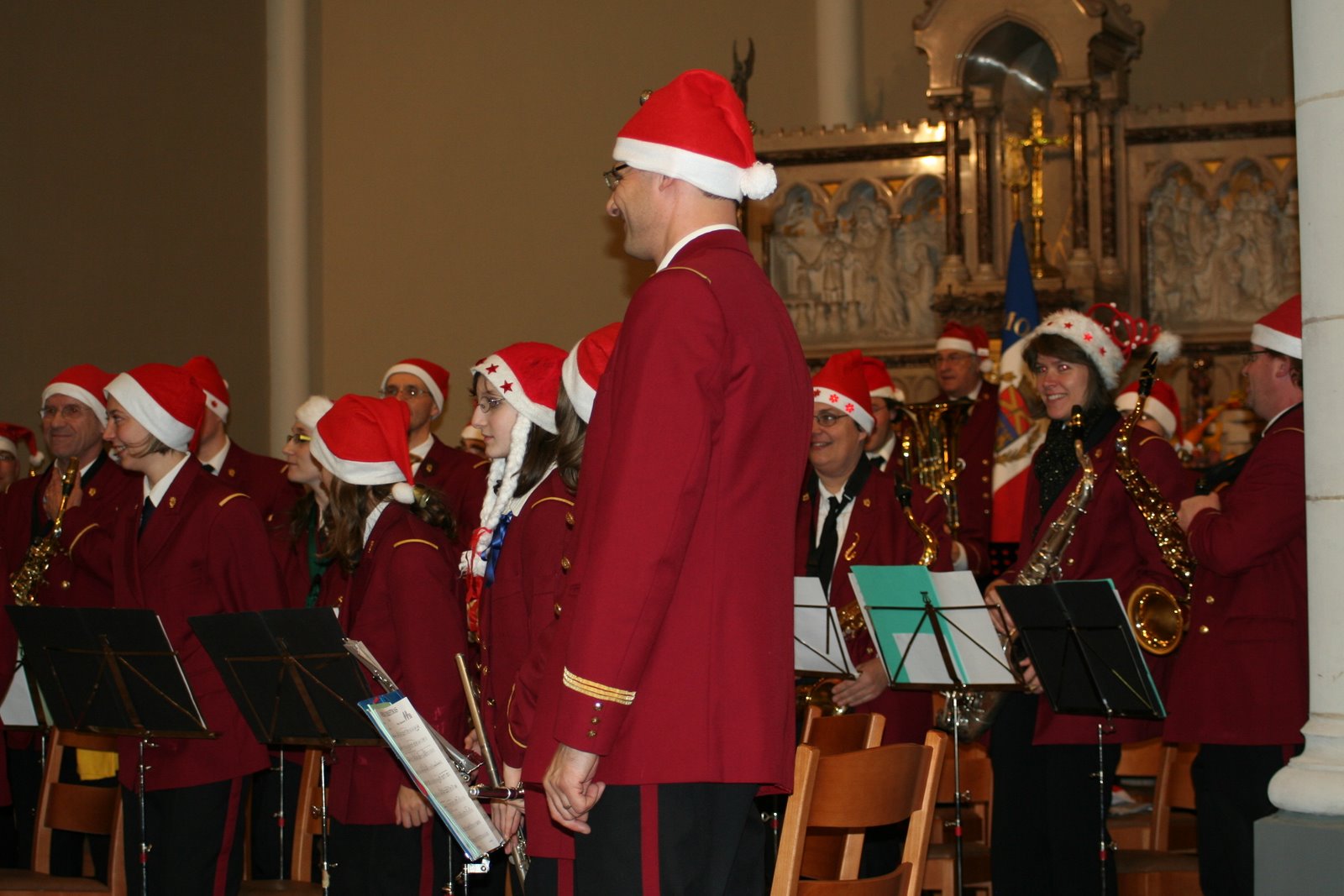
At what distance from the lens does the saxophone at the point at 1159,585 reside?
15.3 feet

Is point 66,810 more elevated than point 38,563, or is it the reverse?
point 38,563

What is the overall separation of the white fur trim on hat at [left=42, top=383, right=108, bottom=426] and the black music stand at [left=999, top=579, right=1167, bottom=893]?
418 cm

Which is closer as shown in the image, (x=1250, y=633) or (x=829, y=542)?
(x=1250, y=633)

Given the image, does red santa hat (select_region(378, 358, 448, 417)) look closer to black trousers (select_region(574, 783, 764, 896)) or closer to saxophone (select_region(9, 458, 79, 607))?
saxophone (select_region(9, 458, 79, 607))

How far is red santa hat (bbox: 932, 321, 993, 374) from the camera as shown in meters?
8.38

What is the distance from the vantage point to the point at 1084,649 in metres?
4.30

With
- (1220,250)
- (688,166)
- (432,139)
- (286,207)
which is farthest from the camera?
(432,139)

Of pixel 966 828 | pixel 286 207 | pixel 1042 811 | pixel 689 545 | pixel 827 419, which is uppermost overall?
pixel 286 207

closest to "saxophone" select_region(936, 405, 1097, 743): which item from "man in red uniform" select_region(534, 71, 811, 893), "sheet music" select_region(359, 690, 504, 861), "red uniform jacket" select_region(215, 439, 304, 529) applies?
"sheet music" select_region(359, 690, 504, 861)

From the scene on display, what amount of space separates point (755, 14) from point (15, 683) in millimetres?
7844

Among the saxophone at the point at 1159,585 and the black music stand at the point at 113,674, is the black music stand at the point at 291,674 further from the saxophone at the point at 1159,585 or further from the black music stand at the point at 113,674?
the saxophone at the point at 1159,585

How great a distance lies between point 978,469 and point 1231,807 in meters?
3.91

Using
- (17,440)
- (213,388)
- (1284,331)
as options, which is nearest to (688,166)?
(1284,331)

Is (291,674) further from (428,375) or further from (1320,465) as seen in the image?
(428,375)
